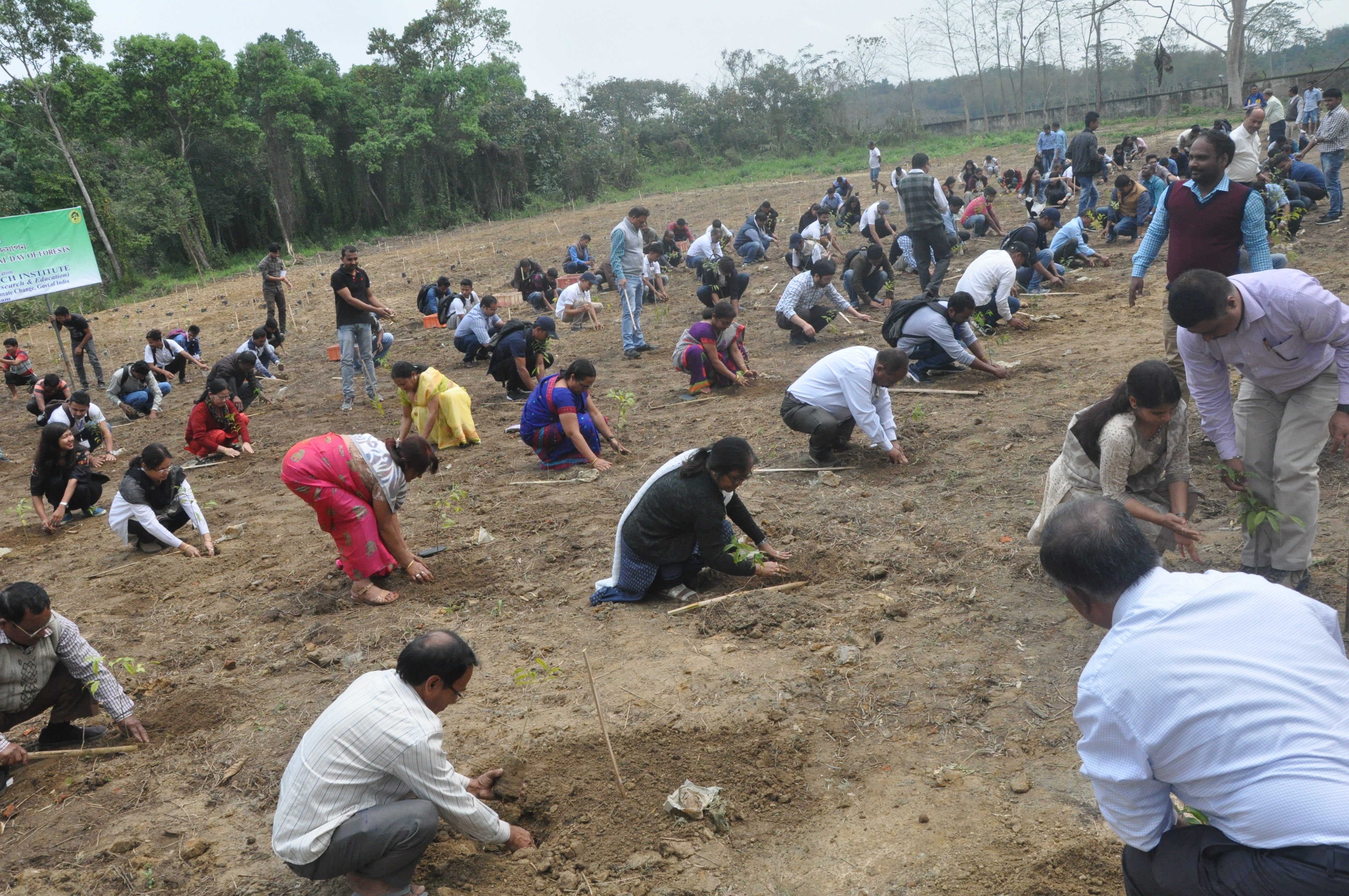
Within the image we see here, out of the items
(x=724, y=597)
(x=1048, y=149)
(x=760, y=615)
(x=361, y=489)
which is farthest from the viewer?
(x=1048, y=149)

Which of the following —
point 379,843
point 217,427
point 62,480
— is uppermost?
point 217,427

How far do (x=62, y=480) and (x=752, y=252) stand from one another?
39.1 feet

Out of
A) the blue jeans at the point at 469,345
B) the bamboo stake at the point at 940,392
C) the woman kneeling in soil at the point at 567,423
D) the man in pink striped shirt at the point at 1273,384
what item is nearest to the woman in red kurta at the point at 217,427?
the blue jeans at the point at 469,345

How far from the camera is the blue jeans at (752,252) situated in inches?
661

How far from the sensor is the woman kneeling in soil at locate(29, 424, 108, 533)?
302 inches

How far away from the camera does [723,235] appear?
1716 cm

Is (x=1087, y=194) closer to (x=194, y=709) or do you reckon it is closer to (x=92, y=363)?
(x=194, y=709)

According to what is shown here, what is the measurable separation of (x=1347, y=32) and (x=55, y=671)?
220ft

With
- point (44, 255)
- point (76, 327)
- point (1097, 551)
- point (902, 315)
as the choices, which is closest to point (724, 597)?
point (1097, 551)

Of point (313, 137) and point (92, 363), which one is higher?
point (313, 137)

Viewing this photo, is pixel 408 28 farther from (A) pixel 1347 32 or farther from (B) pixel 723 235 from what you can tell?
(A) pixel 1347 32

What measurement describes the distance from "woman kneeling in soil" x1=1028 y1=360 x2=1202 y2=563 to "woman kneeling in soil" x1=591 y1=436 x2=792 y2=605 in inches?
57.9

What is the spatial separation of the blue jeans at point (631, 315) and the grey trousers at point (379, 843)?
927 centimetres

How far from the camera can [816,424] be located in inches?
260
